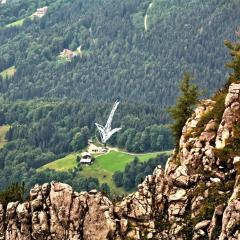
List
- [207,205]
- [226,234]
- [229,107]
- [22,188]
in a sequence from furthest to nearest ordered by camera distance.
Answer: [22,188]
[229,107]
[207,205]
[226,234]

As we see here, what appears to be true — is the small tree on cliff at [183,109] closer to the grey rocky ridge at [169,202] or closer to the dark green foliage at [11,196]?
the grey rocky ridge at [169,202]

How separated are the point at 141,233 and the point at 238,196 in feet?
49.3

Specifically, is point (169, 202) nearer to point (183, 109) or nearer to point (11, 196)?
point (11, 196)

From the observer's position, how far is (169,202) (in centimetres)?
8919

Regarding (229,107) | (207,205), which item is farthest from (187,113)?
(207,205)

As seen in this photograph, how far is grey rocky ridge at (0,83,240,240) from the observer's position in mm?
86250

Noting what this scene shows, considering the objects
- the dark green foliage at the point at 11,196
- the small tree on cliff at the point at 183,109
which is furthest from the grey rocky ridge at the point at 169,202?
the small tree on cliff at the point at 183,109

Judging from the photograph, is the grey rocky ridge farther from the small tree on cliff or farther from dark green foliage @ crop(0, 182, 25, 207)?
the small tree on cliff

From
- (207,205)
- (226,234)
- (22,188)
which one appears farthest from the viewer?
(22,188)

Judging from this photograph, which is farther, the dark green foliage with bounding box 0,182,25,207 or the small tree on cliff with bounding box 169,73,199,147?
the small tree on cliff with bounding box 169,73,199,147

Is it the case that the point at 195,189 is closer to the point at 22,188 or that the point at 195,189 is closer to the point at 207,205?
the point at 207,205

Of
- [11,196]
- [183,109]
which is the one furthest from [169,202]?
[183,109]

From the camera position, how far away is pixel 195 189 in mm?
87500

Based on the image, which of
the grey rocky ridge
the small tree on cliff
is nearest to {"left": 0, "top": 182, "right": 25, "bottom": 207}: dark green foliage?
the grey rocky ridge
